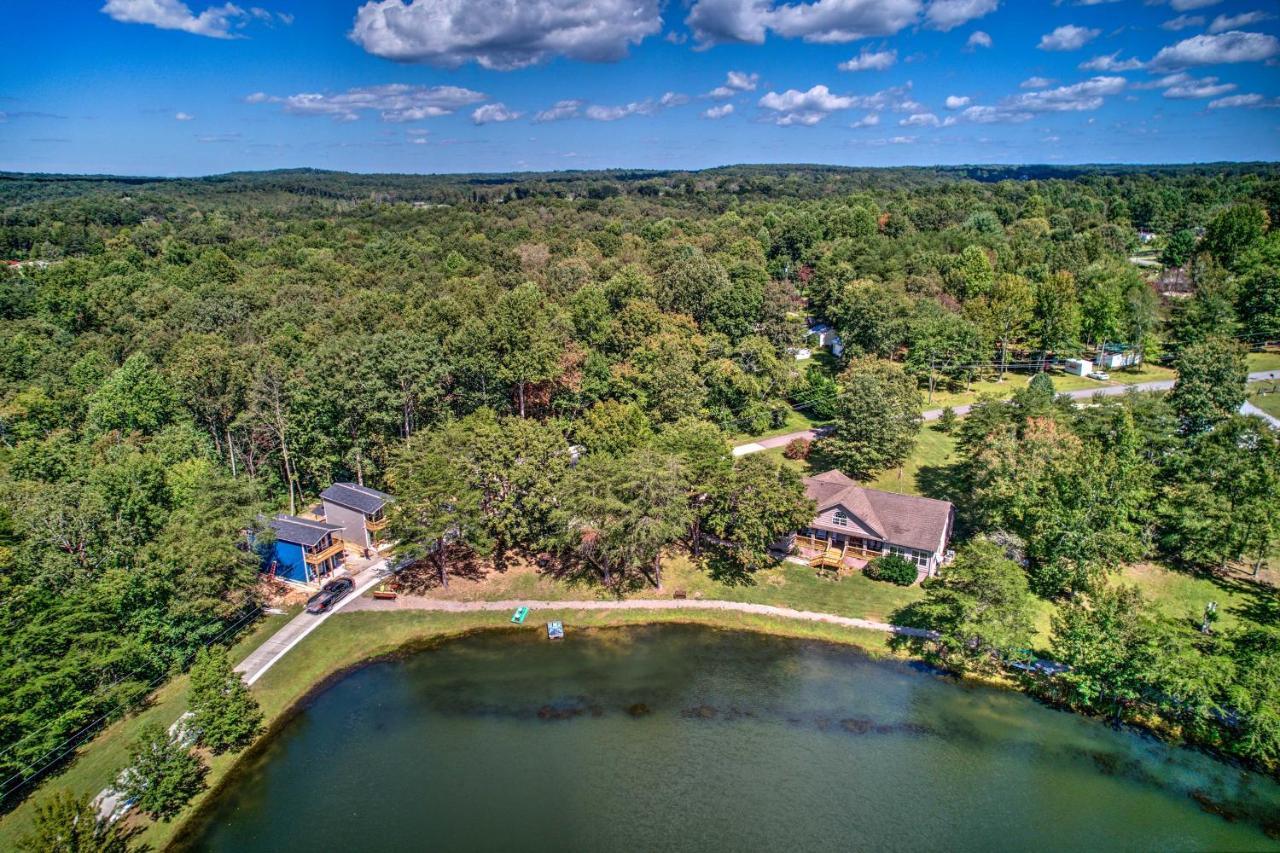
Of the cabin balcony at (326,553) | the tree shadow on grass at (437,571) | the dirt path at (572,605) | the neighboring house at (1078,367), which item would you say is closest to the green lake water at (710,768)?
the dirt path at (572,605)

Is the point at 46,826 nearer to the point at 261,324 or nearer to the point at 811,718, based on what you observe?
the point at 811,718

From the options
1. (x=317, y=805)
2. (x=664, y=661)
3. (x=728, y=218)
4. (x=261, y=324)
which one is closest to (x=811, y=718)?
(x=664, y=661)

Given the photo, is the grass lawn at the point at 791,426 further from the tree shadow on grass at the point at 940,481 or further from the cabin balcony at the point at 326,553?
the cabin balcony at the point at 326,553

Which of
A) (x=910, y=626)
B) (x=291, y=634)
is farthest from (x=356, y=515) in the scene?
(x=910, y=626)

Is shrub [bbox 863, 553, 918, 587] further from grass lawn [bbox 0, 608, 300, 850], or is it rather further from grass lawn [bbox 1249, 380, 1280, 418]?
grass lawn [bbox 1249, 380, 1280, 418]

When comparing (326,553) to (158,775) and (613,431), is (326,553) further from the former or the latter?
(613,431)
